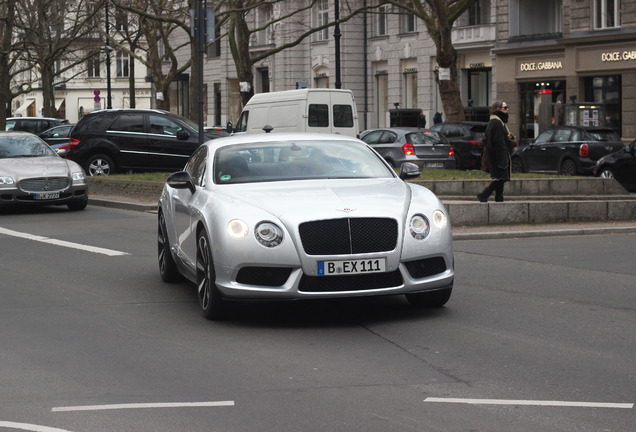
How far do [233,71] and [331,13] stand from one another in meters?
11.1

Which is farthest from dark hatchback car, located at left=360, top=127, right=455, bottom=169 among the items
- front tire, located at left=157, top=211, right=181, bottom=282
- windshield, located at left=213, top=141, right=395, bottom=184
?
windshield, located at left=213, top=141, right=395, bottom=184

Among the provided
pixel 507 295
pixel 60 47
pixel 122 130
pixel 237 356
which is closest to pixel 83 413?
pixel 237 356

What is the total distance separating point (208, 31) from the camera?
21703 millimetres

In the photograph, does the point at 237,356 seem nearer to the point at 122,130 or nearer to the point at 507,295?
the point at 507,295

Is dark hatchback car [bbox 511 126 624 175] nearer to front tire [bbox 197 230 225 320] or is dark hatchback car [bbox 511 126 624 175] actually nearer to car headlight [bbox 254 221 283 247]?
front tire [bbox 197 230 225 320]

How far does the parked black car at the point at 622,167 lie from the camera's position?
80.1 ft

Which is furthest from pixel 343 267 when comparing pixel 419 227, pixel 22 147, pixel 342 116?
pixel 342 116

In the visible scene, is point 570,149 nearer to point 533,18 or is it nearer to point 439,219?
point 533,18

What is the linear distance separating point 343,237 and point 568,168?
22.4 metres

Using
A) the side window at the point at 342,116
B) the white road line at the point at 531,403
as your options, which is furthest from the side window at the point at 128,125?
the white road line at the point at 531,403

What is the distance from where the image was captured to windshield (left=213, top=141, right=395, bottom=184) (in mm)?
9852

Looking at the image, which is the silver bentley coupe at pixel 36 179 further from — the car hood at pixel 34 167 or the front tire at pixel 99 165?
the front tire at pixel 99 165

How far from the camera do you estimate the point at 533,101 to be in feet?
153

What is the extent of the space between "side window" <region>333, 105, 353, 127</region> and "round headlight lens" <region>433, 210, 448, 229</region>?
65.1ft
